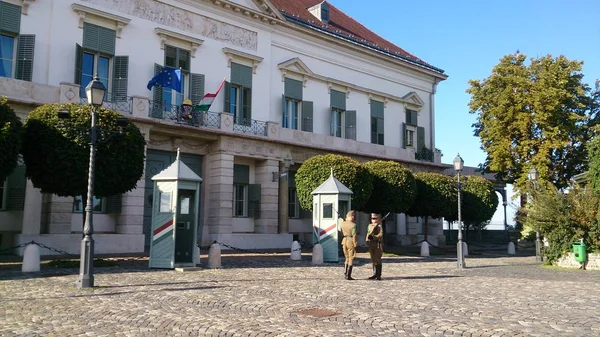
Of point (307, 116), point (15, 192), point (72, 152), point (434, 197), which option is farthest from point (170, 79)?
point (434, 197)

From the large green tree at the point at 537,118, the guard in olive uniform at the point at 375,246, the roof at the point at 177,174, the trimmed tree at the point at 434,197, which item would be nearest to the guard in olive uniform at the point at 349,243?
the guard in olive uniform at the point at 375,246

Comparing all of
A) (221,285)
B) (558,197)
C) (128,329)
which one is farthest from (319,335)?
(558,197)

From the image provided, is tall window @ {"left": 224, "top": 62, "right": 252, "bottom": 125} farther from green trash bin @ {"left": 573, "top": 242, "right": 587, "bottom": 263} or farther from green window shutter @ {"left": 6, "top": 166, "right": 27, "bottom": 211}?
green trash bin @ {"left": 573, "top": 242, "right": 587, "bottom": 263}

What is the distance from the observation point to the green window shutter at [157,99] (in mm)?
21964

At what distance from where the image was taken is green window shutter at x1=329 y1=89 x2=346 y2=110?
97.9 ft

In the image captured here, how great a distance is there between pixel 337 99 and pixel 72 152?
18268mm

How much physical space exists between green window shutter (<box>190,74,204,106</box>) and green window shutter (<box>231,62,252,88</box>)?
2046mm

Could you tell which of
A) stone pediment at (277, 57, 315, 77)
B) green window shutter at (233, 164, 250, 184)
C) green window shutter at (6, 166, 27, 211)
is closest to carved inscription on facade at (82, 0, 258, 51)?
stone pediment at (277, 57, 315, 77)

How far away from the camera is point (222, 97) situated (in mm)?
24469

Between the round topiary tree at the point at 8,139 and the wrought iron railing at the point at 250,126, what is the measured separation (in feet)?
38.7

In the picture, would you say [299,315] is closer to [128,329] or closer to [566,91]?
[128,329]

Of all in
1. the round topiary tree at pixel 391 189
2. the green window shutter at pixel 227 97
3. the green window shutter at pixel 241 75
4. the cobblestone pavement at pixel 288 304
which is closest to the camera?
the cobblestone pavement at pixel 288 304

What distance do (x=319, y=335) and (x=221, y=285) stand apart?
16.6 feet

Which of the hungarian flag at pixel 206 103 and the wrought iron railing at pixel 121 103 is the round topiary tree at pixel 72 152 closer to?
the wrought iron railing at pixel 121 103
